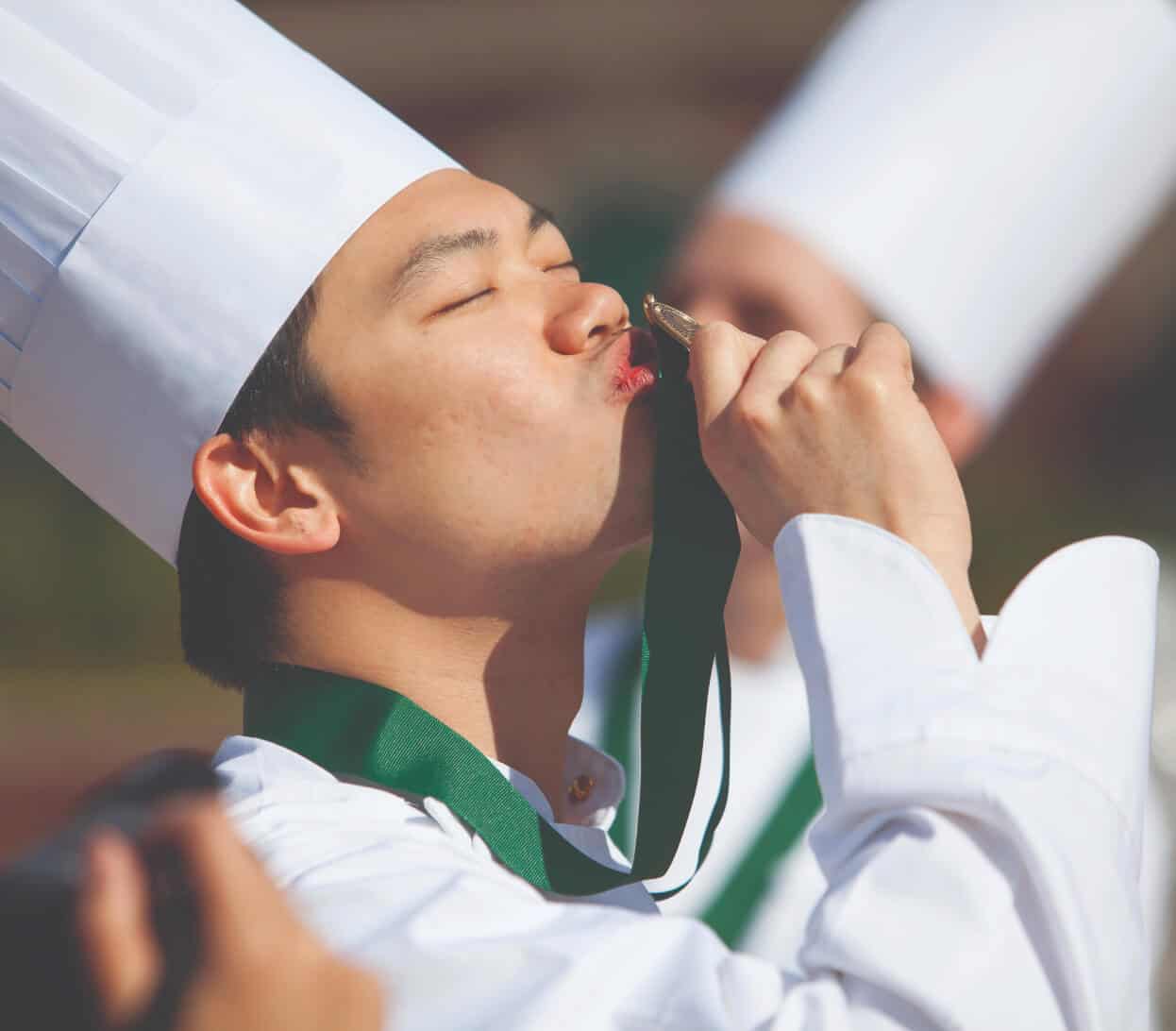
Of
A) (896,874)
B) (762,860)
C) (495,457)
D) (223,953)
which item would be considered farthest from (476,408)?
(762,860)

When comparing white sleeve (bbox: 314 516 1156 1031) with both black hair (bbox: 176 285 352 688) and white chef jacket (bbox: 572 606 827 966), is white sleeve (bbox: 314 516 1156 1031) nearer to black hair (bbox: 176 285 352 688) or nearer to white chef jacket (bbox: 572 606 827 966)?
black hair (bbox: 176 285 352 688)

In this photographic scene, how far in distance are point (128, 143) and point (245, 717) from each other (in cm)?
75

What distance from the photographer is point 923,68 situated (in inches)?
157

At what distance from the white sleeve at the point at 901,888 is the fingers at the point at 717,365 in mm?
271

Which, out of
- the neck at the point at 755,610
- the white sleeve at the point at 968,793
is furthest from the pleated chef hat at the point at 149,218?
the neck at the point at 755,610

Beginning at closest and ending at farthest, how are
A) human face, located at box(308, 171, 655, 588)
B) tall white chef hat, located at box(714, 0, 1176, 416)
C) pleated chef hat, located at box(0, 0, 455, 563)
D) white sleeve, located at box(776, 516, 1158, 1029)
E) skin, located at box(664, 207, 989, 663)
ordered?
white sleeve, located at box(776, 516, 1158, 1029) → human face, located at box(308, 171, 655, 588) → pleated chef hat, located at box(0, 0, 455, 563) → skin, located at box(664, 207, 989, 663) → tall white chef hat, located at box(714, 0, 1176, 416)

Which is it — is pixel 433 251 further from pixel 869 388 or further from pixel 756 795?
pixel 756 795

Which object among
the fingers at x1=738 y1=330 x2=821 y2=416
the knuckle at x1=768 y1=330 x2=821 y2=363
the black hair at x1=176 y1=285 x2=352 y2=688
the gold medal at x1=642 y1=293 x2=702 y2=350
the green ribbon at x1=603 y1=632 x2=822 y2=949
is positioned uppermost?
the knuckle at x1=768 y1=330 x2=821 y2=363

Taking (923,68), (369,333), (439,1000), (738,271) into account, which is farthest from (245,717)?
(923,68)

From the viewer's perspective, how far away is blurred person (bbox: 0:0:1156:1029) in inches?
59.2

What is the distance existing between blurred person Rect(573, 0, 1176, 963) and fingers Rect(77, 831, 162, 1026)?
2.65 m

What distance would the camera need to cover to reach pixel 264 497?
2096 millimetres

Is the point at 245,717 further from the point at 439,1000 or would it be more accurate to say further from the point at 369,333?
the point at 439,1000

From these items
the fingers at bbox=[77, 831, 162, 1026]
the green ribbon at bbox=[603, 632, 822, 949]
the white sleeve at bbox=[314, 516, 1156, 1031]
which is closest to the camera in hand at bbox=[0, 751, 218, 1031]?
the fingers at bbox=[77, 831, 162, 1026]
